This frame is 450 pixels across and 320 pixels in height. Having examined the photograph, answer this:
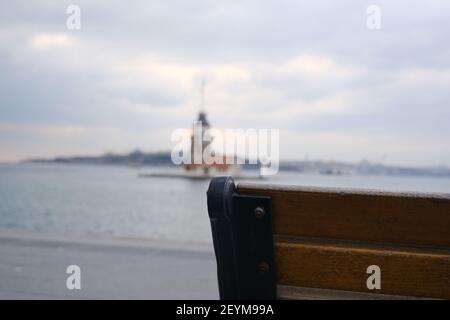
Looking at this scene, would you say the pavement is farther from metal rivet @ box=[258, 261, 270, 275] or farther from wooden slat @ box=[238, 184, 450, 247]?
wooden slat @ box=[238, 184, 450, 247]

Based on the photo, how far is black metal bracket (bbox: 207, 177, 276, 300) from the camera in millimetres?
2117

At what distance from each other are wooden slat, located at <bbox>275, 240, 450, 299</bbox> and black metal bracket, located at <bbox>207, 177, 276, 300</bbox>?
6 centimetres

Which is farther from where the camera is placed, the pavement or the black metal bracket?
the pavement

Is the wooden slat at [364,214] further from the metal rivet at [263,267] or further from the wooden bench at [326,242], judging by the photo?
the metal rivet at [263,267]

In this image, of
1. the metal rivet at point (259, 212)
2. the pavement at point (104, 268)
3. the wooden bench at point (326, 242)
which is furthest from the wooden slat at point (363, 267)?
the pavement at point (104, 268)

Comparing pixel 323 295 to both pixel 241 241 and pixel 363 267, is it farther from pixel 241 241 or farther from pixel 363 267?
pixel 241 241

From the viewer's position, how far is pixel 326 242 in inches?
83.1

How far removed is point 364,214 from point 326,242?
160 mm

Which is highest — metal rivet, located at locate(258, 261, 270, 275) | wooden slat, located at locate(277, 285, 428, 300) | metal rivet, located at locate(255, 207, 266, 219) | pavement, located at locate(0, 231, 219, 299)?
metal rivet, located at locate(255, 207, 266, 219)

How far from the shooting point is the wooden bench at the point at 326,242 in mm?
2021

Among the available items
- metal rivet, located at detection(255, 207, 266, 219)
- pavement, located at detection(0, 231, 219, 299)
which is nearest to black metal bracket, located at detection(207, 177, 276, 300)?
metal rivet, located at detection(255, 207, 266, 219)
